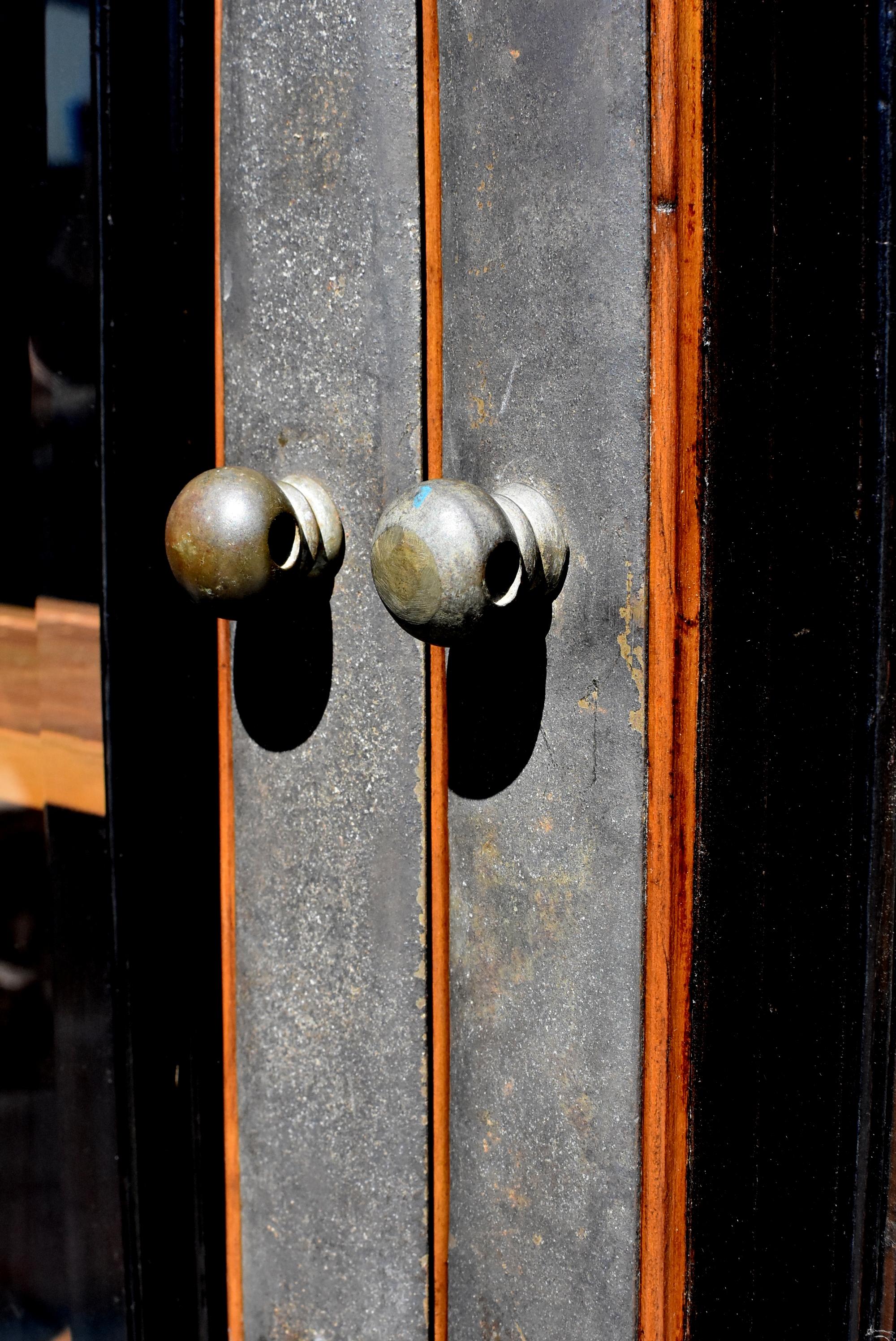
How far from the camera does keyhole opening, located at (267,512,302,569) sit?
0.42m

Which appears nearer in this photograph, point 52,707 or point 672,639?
point 672,639

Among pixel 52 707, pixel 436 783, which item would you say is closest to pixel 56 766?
pixel 52 707

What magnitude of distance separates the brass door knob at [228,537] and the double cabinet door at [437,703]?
0.12ft

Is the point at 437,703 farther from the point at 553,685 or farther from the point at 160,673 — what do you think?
the point at 160,673

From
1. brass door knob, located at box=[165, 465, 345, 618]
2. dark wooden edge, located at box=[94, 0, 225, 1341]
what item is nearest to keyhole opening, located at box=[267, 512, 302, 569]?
brass door knob, located at box=[165, 465, 345, 618]

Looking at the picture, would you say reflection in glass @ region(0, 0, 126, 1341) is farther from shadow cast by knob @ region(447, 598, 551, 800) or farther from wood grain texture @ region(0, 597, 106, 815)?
shadow cast by knob @ region(447, 598, 551, 800)

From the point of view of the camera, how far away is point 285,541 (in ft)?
1.41

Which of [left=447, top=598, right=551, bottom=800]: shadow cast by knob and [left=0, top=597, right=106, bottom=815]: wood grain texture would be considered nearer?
[left=447, top=598, right=551, bottom=800]: shadow cast by knob

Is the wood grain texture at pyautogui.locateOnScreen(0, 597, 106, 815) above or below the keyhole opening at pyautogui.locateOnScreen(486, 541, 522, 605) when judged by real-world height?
below

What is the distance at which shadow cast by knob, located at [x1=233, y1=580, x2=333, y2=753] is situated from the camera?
1.54 feet

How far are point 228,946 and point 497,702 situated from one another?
206 mm

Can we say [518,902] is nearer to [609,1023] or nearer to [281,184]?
[609,1023]

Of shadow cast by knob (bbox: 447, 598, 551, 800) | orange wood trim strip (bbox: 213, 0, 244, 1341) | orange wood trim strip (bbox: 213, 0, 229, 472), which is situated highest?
orange wood trim strip (bbox: 213, 0, 229, 472)

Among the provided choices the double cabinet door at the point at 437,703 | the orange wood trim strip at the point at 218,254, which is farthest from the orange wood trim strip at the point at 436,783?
the orange wood trim strip at the point at 218,254
